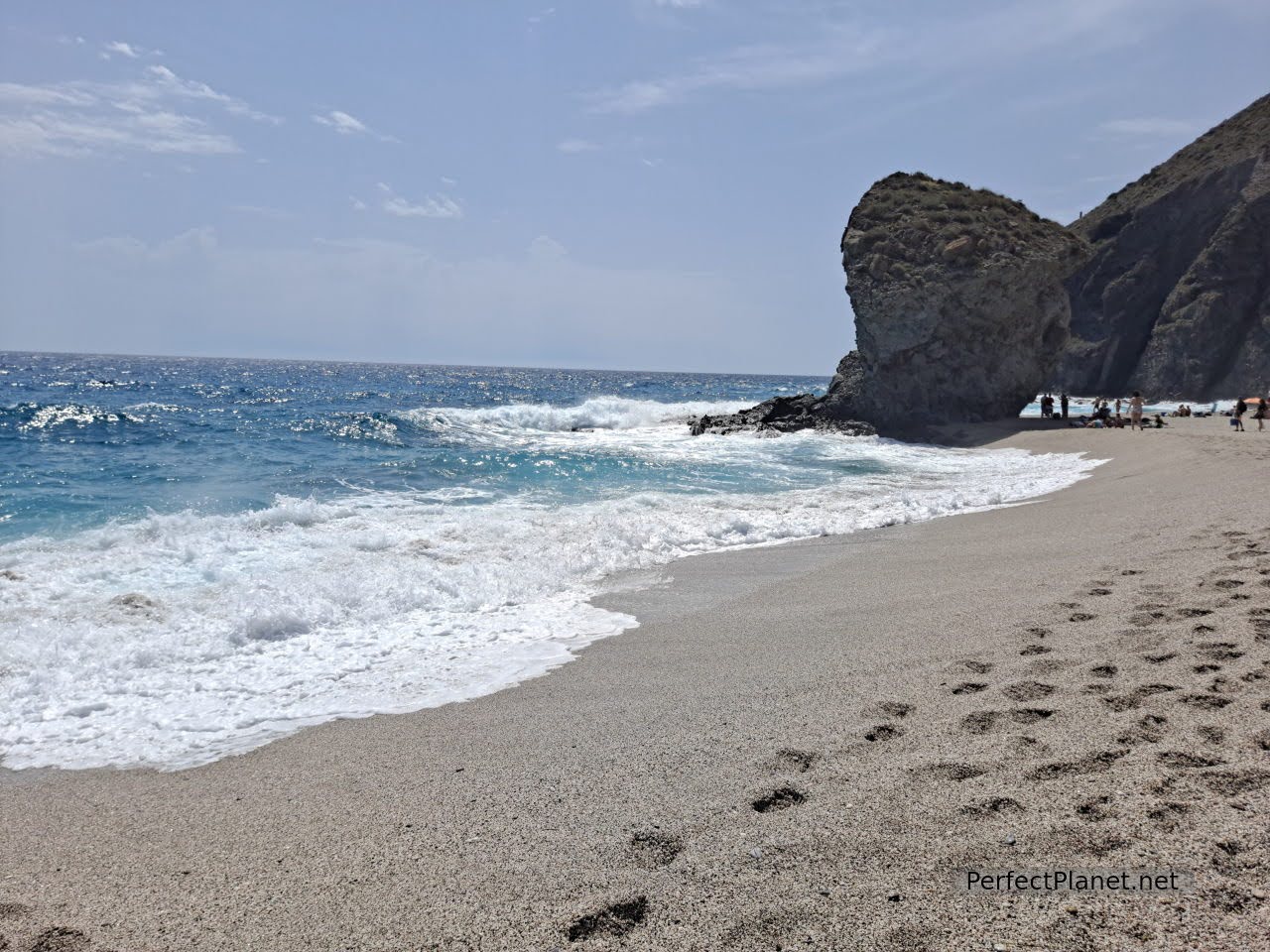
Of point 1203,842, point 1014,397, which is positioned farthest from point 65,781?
point 1014,397

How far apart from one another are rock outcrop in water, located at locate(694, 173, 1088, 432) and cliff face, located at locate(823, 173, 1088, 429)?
4cm

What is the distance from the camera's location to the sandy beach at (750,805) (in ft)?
8.18

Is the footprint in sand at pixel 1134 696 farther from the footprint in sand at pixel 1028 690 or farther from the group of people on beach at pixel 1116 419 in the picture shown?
the group of people on beach at pixel 1116 419

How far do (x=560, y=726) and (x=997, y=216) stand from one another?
34.2 metres

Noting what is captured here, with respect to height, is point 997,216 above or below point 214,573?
above

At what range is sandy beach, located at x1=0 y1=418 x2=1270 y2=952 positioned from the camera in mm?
2494

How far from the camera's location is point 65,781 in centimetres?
426

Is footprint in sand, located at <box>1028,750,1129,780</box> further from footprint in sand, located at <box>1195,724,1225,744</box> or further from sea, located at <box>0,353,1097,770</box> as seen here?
sea, located at <box>0,353,1097,770</box>

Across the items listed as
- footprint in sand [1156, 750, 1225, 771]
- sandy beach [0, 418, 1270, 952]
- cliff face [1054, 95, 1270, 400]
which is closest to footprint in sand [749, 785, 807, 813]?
sandy beach [0, 418, 1270, 952]

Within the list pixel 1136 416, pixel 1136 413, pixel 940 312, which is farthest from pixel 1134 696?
pixel 940 312

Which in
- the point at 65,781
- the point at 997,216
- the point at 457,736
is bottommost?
the point at 65,781

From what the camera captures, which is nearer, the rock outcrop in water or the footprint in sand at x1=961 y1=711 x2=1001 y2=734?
the footprint in sand at x1=961 y1=711 x2=1001 y2=734

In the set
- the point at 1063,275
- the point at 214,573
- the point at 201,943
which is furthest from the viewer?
the point at 1063,275

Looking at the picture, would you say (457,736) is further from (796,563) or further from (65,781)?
(796,563)
